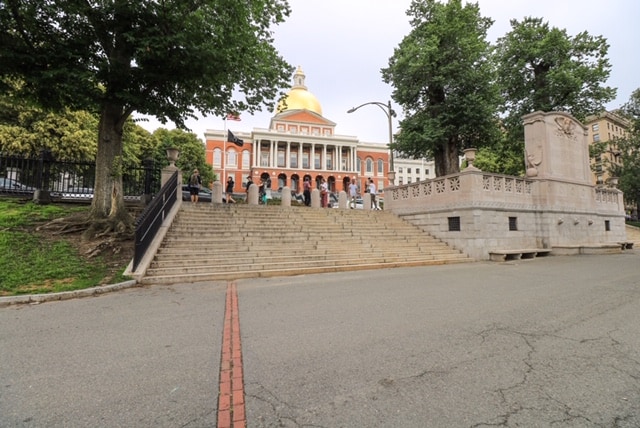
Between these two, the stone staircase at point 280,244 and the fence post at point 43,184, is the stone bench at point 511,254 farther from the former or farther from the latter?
the fence post at point 43,184

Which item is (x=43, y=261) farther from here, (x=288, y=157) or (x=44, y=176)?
(x=288, y=157)

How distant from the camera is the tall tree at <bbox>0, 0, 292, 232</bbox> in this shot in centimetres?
884

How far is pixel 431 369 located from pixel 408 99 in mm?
21377

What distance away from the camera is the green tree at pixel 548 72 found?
21.9 metres

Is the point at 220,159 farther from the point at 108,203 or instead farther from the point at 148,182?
the point at 108,203

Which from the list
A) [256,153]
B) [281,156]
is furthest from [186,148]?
[281,156]

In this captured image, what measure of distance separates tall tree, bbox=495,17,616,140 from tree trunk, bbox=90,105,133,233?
2603 centimetres

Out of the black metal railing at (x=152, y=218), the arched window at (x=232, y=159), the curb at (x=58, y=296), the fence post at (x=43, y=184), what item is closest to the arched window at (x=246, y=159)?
the arched window at (x=232, y=159)

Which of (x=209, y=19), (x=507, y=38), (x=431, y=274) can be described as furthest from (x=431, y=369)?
(x=507, y=38)

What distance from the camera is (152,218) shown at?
964 centimetres

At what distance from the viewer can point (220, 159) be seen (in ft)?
216

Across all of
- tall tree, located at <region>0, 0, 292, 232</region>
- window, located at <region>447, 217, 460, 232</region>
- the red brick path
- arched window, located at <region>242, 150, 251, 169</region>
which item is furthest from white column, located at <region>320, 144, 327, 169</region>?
the red brick path

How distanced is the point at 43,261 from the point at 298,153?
64305 millimetres

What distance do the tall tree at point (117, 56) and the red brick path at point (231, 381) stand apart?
825 centimetres
